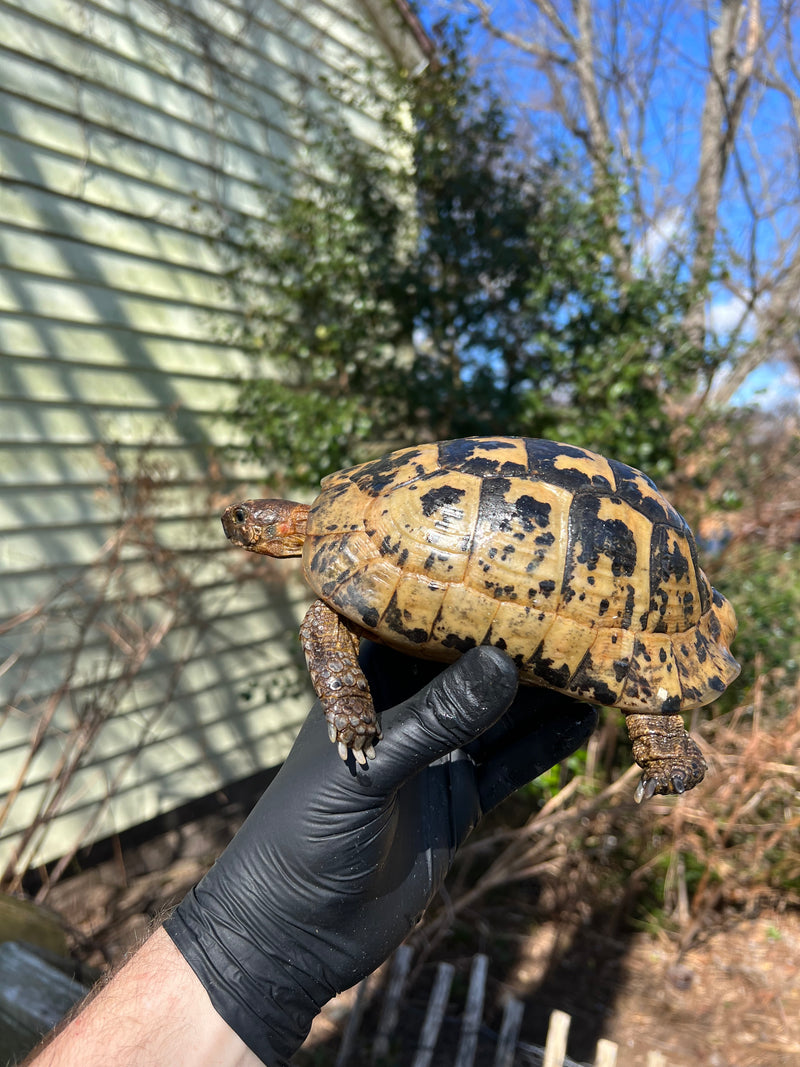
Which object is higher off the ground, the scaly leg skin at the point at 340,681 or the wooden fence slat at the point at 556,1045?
the scaly leg skin at the point at 340,681

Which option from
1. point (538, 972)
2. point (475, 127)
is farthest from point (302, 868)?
point (475, 127)

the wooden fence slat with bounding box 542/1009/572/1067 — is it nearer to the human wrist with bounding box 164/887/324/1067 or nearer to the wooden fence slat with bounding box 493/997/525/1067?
the wooden fence slat with bounding box 493/997/525/1067

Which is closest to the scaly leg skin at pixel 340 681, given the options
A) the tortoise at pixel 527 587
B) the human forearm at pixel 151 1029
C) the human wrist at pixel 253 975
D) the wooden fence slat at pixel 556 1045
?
the tortoise at pixel 527 587

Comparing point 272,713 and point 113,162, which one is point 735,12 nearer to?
point 113,162

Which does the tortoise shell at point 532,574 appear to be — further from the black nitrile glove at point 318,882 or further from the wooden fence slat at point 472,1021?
the wooden fence slat at point 472,1021

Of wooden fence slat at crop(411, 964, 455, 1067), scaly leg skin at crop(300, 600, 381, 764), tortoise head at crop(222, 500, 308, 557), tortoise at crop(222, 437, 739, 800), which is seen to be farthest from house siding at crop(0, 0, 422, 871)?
tortoise at crop(222, 437, 739, 800)
